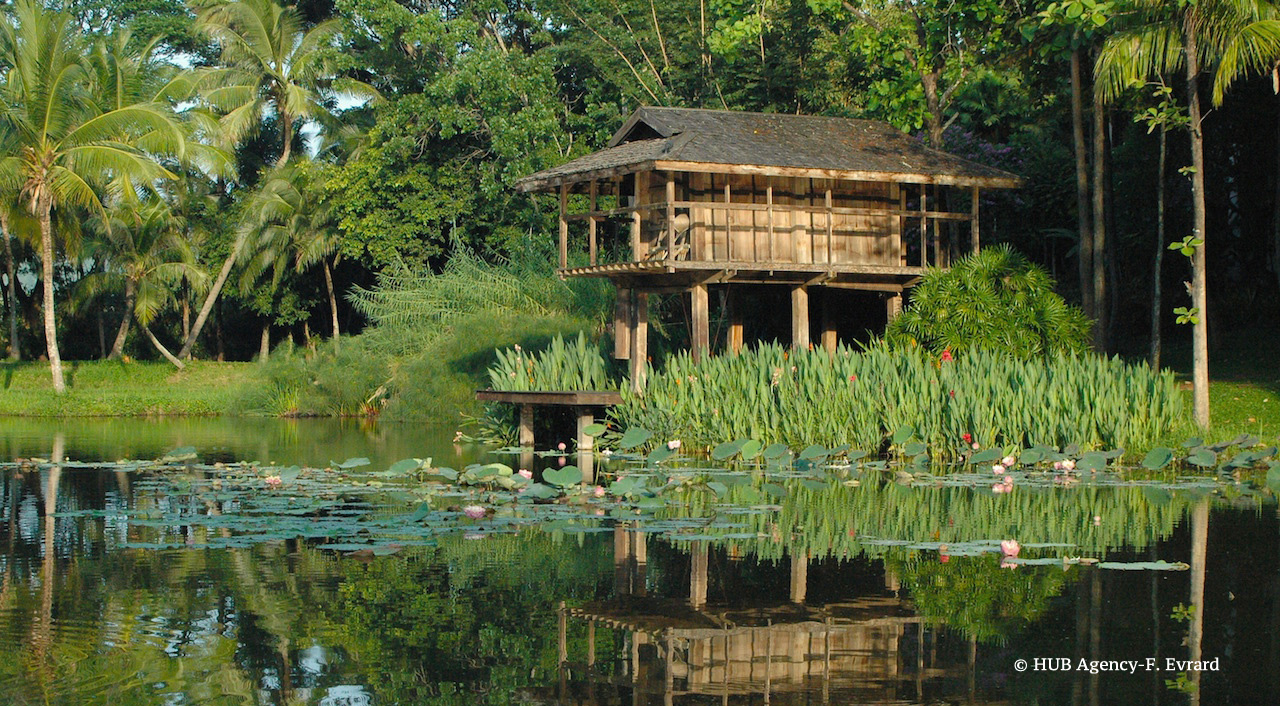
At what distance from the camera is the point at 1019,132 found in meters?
31.8

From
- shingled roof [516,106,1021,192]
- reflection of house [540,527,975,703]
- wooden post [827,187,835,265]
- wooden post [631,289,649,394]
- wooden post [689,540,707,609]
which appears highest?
shingled roof [516,106,1021,192]

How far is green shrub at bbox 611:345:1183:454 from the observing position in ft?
56.2

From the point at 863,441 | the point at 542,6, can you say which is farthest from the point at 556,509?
the point at 542,6

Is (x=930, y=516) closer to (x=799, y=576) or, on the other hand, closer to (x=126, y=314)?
(x=799, y=576)

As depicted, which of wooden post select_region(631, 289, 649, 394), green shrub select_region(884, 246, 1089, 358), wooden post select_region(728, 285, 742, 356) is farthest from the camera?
wooden post select_region(728, 285, 742, 356)

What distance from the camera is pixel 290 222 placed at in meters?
41.1

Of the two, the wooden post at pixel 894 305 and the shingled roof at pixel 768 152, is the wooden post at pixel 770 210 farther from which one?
the wooden post at pixel 894 305

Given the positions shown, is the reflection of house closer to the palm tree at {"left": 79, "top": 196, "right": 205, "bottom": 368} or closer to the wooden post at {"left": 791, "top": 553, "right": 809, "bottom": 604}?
the wooden post at {"left": 791, "top": 553, "right": 809, "bottom": 604}

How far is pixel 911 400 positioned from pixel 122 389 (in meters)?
26.0

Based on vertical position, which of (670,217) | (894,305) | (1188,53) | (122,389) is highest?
(1188,53)

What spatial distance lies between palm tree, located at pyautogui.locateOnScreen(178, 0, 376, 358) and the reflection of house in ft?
113

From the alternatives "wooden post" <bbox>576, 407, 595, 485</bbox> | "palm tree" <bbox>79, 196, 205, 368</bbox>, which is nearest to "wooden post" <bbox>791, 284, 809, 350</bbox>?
"wooden post" <bbox>576, 407, 595, 485</bbox>

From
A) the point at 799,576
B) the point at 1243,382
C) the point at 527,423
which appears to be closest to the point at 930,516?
the point at 799,576

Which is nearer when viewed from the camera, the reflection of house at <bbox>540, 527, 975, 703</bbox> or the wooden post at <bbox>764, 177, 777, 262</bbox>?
the reflection of house at <bbox>540, 527, 975, 703</bbox>
